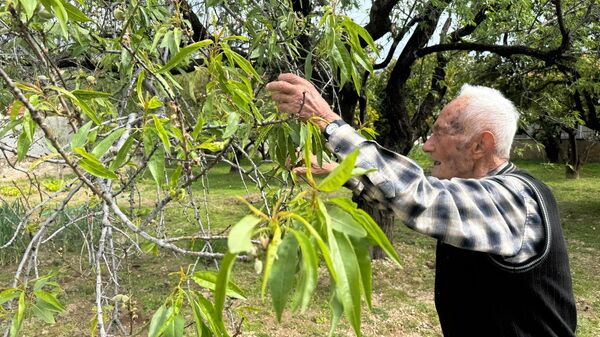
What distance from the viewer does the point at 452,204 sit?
1.32m

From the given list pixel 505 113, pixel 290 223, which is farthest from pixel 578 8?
pixel 290 223

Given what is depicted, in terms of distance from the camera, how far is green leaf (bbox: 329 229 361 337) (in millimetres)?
711

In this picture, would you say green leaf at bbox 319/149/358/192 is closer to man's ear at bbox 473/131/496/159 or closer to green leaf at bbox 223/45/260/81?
green leaf at bbox 223/45/260/81

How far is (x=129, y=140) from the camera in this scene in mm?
1226

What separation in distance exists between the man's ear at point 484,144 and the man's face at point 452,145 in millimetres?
25

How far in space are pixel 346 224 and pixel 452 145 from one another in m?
1.06

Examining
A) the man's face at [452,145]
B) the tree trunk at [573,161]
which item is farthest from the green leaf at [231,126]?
the tree trunk at [573,161]

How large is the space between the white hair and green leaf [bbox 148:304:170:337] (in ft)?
3.51

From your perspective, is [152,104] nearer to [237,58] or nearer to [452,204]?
[237,58]

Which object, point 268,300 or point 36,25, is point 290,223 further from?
point 268,300

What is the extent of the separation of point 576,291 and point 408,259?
1736 millimetres

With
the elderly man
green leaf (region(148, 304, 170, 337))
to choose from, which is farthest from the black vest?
green leaf (region(148, 304, 170, 337))

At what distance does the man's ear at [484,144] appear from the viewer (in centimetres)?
165

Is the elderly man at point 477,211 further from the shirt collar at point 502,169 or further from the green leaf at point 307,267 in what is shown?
the green leaf at point 307,267
